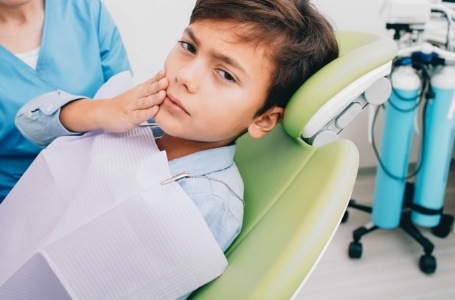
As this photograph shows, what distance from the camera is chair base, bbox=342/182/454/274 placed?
6.70 feet

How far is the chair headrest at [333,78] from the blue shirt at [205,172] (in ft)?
0.55

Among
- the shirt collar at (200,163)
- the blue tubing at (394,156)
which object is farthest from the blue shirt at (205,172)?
the blue tubing at (394,156)

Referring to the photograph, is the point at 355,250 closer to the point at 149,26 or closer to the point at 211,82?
the point at 149,26

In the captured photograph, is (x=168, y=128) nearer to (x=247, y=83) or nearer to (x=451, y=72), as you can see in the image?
(x=247, y=83)

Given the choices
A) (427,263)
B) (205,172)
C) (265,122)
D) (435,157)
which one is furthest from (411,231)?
(205,172)

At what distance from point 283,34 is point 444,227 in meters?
1.74

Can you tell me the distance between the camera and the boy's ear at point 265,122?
3.29 feet

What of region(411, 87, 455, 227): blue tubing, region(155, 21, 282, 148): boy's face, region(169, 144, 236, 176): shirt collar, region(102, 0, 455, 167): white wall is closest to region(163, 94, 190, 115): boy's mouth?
region(155, 21, 282, 148): boy's face

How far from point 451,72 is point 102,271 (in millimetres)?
1724

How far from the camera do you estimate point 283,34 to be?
0.93 metres

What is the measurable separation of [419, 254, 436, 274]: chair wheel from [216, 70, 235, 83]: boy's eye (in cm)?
153

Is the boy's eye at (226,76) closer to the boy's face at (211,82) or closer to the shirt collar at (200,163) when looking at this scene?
the boy's face at (211,82)

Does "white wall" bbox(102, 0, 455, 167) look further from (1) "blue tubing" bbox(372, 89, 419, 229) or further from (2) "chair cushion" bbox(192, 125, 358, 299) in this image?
(2) "chair cushion" bbox(192, 125, 358, 299)

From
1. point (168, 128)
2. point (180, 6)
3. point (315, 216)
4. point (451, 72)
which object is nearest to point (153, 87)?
point (168, 128)
